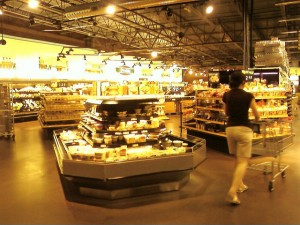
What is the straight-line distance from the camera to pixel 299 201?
450 cm

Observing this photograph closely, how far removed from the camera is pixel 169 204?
14.6ft

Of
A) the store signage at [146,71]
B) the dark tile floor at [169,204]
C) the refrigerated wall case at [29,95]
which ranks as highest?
the store signage at [146,71]

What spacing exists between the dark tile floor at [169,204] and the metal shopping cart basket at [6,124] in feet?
15.8

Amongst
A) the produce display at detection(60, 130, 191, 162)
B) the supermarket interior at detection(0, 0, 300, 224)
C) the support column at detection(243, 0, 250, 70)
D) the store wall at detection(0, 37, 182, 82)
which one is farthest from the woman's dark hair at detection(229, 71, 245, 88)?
the store wall at detection(0, 37, 182, 82)

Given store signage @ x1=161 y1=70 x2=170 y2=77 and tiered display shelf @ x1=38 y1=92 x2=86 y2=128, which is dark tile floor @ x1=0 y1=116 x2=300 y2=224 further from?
store signage @ x1=161 y1=70 x2=170 y2=77

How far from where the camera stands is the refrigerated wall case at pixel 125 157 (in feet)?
15.1

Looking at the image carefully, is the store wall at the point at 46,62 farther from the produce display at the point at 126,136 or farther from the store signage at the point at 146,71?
the produce display at the point at 126,136

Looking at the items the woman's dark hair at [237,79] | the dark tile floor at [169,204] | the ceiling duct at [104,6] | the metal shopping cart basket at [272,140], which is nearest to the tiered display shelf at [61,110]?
the ceiling duct at [104,6]

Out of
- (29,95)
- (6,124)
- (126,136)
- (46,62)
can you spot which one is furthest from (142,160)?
(29,95)

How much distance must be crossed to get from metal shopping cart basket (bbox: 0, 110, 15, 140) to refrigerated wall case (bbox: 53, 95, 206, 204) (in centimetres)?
574

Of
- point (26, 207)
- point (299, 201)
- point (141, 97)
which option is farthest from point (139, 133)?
point (299, 201)

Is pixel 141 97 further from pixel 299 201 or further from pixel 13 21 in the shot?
pixel 13 21

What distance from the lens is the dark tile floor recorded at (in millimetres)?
3953

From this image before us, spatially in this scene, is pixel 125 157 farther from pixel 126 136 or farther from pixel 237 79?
pixel 237 79
